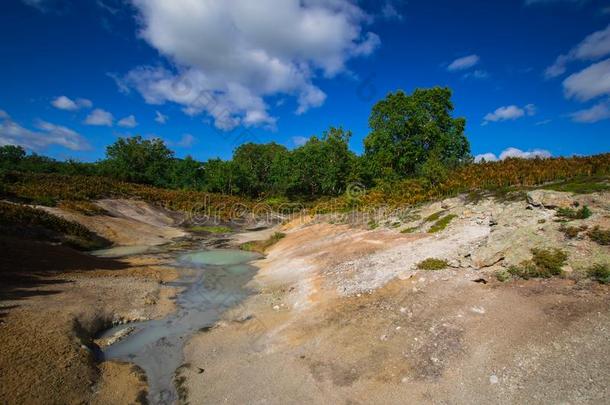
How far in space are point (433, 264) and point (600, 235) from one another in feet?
19.3

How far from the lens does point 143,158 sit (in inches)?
3871

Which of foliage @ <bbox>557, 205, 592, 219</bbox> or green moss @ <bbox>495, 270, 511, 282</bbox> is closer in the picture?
green moss @ <bbox>495, 270, 511, 282</bbox>

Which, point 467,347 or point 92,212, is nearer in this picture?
point 467,347

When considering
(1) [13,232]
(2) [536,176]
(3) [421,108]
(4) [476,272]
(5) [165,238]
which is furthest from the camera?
(3) [421,108]

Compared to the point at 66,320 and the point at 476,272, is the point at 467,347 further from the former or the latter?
the point at 66,320

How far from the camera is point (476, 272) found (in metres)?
13.3

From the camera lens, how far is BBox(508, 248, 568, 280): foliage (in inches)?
452

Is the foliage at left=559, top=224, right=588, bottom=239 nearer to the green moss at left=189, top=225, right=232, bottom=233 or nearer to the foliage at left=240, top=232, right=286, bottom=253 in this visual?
the foliage at left=240, top=232, right=286, bottom=253

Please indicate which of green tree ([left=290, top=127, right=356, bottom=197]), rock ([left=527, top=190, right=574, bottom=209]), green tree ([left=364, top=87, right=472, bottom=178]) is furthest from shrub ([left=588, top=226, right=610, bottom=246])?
green tree ([left=290, top=127, right=356, bottom=197])

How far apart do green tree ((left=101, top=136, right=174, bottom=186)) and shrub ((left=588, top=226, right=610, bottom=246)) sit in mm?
91801

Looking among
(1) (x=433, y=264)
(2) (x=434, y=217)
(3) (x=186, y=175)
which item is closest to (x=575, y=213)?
(1) (x=433, y=264)

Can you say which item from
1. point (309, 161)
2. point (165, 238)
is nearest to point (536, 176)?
point (165, 238)

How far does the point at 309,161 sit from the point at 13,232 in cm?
5491

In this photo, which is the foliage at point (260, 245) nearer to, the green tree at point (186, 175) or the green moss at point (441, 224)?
the green moss at point (441, 224)
